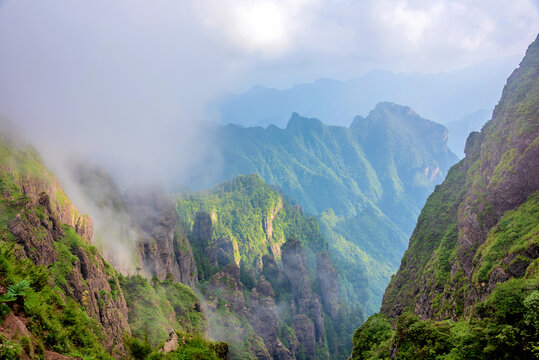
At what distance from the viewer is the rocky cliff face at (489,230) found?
952 inches

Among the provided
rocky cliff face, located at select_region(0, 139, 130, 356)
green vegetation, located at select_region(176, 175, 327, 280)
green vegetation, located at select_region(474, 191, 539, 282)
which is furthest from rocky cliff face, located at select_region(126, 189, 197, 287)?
green vegetation, located at select_region(474, 191, 539, 282)

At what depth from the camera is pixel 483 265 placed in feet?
82.1

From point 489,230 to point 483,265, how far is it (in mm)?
6570

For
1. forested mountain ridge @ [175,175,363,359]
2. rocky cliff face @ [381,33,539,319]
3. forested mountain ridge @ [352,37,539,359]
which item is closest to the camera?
forested mountain ridge @ [352,37,539,359]

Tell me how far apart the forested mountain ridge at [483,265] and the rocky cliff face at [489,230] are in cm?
9

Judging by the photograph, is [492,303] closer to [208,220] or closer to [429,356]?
[429,356]

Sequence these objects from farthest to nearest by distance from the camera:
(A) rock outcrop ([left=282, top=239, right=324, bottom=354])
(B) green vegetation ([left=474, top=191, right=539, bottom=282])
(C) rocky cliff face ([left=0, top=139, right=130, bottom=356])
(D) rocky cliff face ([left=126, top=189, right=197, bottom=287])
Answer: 1. (A) rock outcrop ([left=282, top=239, right=324, bottom=354])
2. (D) rocky cliff face ([left=126, top=189, right=197, bottom=287])
3. (C) rocky cliff face ([left=0, top=139, right=130, bottom=356])
4. (B) green vegetation ([left=474, top=191, right=539, bottom=282])

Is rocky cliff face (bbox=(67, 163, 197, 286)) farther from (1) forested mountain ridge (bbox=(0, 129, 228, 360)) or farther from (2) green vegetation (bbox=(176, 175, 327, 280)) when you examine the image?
(2) green vegetation (bbox=(176, 175, 327, 280))

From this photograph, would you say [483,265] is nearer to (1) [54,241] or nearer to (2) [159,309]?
(1) [54,241]

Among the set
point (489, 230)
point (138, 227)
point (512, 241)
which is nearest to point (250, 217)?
point (138, 227)

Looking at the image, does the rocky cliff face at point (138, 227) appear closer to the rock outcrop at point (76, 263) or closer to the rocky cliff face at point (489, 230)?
the rock outcrop at point (76, 263)

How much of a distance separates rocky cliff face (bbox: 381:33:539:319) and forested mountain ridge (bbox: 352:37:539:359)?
Answer: 0.09 m

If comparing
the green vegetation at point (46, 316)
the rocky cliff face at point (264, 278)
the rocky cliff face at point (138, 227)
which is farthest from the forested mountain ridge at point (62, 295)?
the rocky cliff face at point (264, 278)

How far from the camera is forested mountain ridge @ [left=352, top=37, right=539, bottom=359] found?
14.4 meters
